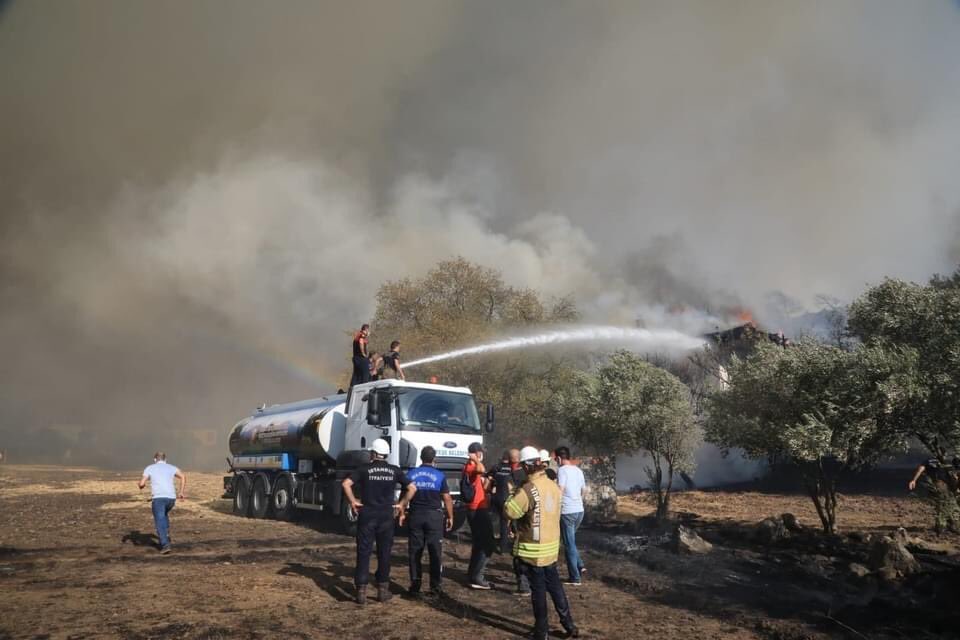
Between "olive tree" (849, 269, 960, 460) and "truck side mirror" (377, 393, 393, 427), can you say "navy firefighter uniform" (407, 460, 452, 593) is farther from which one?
"olive tree" (849, 269, 960, 460)

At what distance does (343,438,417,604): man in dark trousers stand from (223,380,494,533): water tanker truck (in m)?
0.58

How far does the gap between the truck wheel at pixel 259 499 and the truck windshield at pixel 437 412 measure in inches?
296

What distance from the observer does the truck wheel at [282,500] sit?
1858cm

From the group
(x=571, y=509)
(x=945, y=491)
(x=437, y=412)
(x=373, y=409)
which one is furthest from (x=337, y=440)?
(x=945, y=491)

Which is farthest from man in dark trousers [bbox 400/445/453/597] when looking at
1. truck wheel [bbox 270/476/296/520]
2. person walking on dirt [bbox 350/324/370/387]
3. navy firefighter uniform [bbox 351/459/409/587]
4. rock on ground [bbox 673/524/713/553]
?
truck wheel [bbox 270/476/296/520]

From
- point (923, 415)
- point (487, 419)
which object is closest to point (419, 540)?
point (487, 419)

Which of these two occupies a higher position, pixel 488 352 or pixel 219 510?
pixel 488 352

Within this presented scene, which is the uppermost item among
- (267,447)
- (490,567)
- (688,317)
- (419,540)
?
(688,317)

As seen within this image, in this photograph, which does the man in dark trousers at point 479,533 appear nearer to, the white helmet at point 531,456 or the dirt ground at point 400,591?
the dirt ground at point 400,591

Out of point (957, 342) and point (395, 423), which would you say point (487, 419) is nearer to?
point (395, 423)

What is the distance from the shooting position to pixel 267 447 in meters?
20.0

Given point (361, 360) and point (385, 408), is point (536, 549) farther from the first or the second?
point (361, 360)

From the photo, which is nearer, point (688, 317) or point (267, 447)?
point (267, 447)

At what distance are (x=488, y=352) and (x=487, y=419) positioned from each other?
69.7 ft
